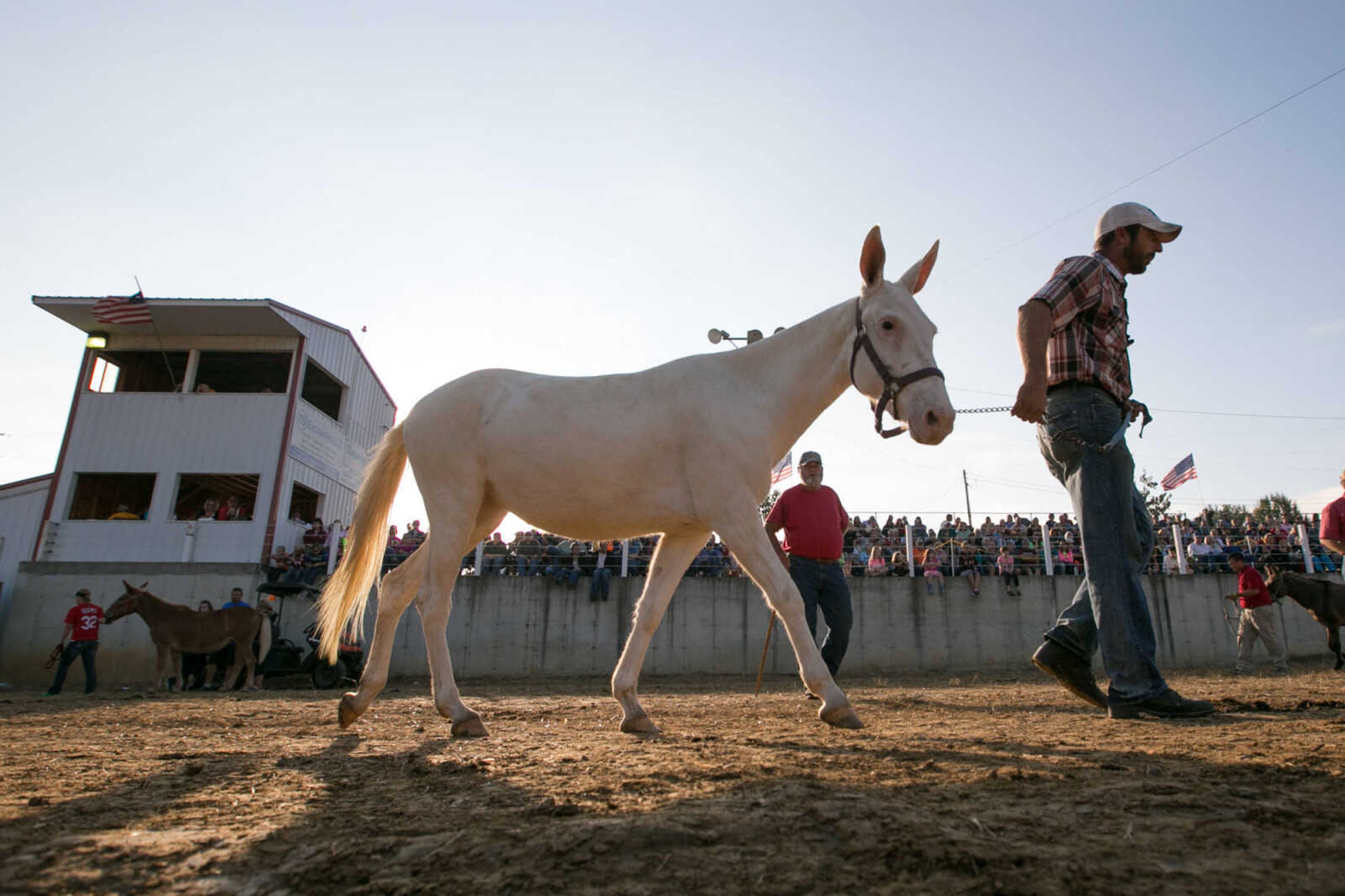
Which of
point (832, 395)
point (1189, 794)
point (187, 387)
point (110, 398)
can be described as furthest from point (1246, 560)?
point (110, 398)

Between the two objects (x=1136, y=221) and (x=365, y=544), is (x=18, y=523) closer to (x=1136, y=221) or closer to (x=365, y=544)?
(x=365, y=544)

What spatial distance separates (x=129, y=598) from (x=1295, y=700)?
16033 millimetres

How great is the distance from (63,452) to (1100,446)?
2440 centimetres

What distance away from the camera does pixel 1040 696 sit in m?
6.70

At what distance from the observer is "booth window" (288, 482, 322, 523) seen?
22.3 metres

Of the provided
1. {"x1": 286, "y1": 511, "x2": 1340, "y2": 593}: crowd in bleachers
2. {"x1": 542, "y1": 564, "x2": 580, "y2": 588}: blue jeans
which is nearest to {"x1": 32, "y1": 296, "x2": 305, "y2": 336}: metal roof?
{"x1": 286, "y1": 511, "x2": 1340, "y2": 593}: crowd in bleachers

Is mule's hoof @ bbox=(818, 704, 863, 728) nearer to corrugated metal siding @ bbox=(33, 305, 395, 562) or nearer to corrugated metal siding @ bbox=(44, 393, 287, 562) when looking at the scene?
corrugated metal siding @ bbox=(33, 305, 395, 562)

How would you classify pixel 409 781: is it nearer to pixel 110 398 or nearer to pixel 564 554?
pixel 564 554

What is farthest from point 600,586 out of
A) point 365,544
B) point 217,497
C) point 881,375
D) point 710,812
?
point 217,497

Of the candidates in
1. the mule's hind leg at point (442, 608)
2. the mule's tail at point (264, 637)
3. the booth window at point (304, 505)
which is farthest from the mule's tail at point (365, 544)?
the booth window at point (304, 505)

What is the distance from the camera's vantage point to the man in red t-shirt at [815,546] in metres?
7.09

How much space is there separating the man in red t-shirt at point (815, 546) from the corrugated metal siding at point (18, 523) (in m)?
21.2

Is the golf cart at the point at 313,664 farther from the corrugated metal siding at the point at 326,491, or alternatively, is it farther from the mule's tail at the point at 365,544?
the mule's tail at the point at 365,544

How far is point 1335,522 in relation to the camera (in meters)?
6.84
